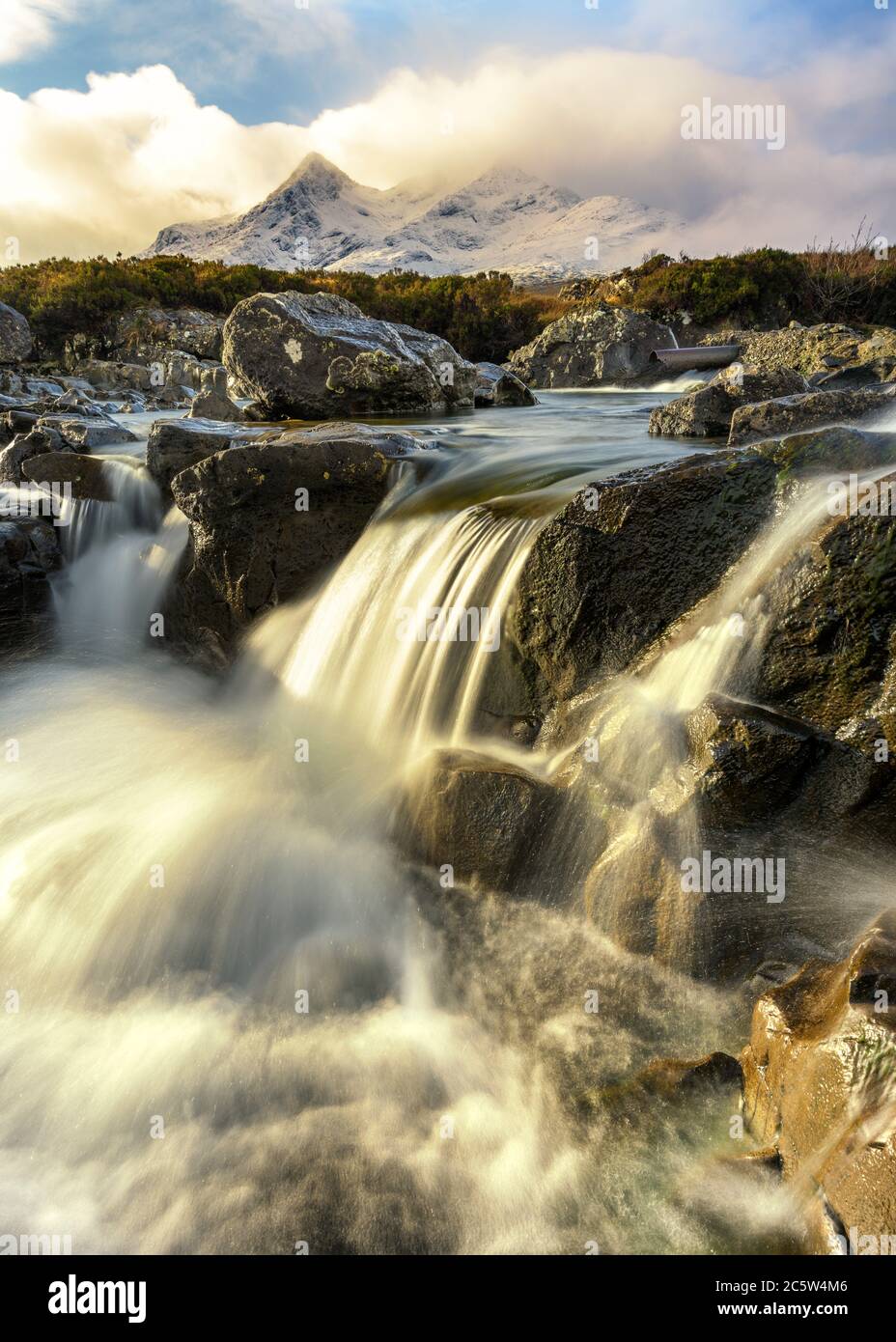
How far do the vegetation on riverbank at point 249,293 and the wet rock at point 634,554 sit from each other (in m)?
25.3

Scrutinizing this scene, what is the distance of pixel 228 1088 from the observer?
326 centimetres

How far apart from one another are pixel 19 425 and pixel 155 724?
8364mm

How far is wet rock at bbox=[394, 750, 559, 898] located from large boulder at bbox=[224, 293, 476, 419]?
10422 mm

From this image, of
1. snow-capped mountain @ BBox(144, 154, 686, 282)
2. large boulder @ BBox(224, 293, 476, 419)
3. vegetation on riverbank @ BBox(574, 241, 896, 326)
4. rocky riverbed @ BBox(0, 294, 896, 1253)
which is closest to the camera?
rocky riverbed @ BBox(0, 294, 896, 1253)

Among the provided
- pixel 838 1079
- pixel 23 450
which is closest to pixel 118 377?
pixel 23 450

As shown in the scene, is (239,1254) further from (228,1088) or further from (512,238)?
(512,238)

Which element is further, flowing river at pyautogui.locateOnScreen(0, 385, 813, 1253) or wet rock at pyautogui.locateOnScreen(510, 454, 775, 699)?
wet rock at pyautogui.locateOnScreen(510, 454, 775, 699)

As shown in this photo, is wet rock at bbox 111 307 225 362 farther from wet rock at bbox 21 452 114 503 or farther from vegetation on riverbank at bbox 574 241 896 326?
wet rock at bbox 21 452 114 503

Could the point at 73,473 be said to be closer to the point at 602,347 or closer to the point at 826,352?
the point at 826,352

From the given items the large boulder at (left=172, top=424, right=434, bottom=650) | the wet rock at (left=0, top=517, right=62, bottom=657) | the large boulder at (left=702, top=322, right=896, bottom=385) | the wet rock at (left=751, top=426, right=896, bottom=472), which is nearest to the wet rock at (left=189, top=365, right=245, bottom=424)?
the wet rock at (left=0, top=517, right=62, bottom=657)

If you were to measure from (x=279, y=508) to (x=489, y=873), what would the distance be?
4.66 m

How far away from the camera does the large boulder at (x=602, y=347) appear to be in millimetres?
20578

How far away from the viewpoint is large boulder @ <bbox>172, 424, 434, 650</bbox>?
7203 millimetres
